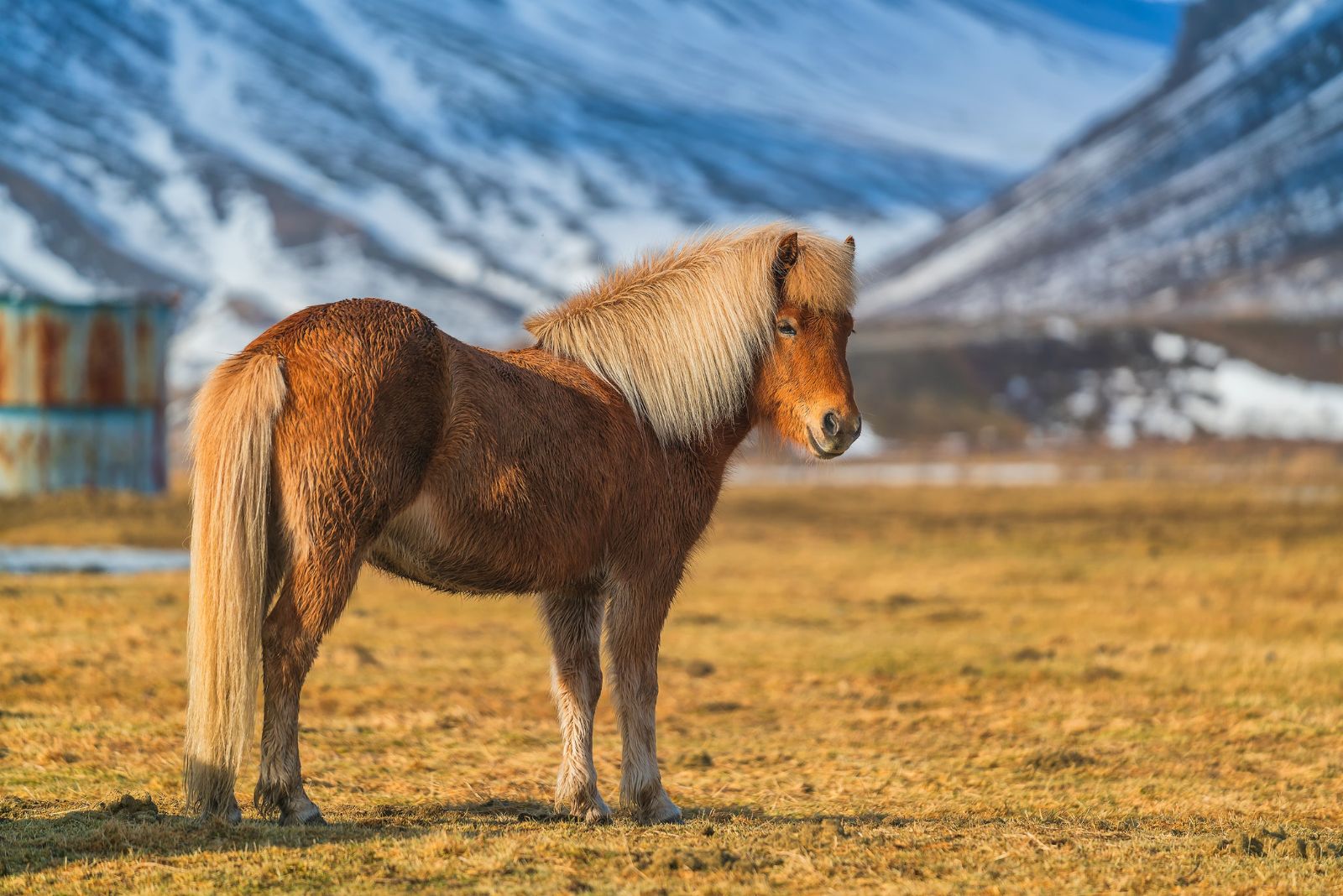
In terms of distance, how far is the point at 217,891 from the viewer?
5.67m

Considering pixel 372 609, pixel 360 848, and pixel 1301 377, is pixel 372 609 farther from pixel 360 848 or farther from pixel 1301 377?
pixel 1301 377

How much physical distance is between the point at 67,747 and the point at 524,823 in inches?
130

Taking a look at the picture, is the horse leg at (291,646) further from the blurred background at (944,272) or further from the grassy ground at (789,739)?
the blurred background at (944,272)

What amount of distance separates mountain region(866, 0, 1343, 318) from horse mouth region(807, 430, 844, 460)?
101 meters

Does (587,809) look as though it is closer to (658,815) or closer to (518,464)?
(658,815)

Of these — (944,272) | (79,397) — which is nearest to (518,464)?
(79,397)

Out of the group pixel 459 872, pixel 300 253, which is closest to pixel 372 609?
pixel 459 872

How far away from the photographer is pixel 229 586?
Result: 20.7 feet

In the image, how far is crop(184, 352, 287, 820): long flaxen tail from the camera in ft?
20.7

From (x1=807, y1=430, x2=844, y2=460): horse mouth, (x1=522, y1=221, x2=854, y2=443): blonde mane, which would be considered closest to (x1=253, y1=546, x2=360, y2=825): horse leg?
(x1=522, y1=221, x2=854, y2=443): blonde mane

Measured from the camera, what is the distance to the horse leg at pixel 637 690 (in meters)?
7.24

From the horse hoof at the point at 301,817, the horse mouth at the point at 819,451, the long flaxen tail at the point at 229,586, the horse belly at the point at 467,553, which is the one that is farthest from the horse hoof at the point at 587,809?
the horse mouth at the point at 819,451

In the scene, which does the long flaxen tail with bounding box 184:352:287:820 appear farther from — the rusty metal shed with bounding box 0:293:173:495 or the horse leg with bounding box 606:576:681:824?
the rusty metal shed with bounding box 0:293:173:495

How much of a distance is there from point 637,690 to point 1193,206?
138202mm
